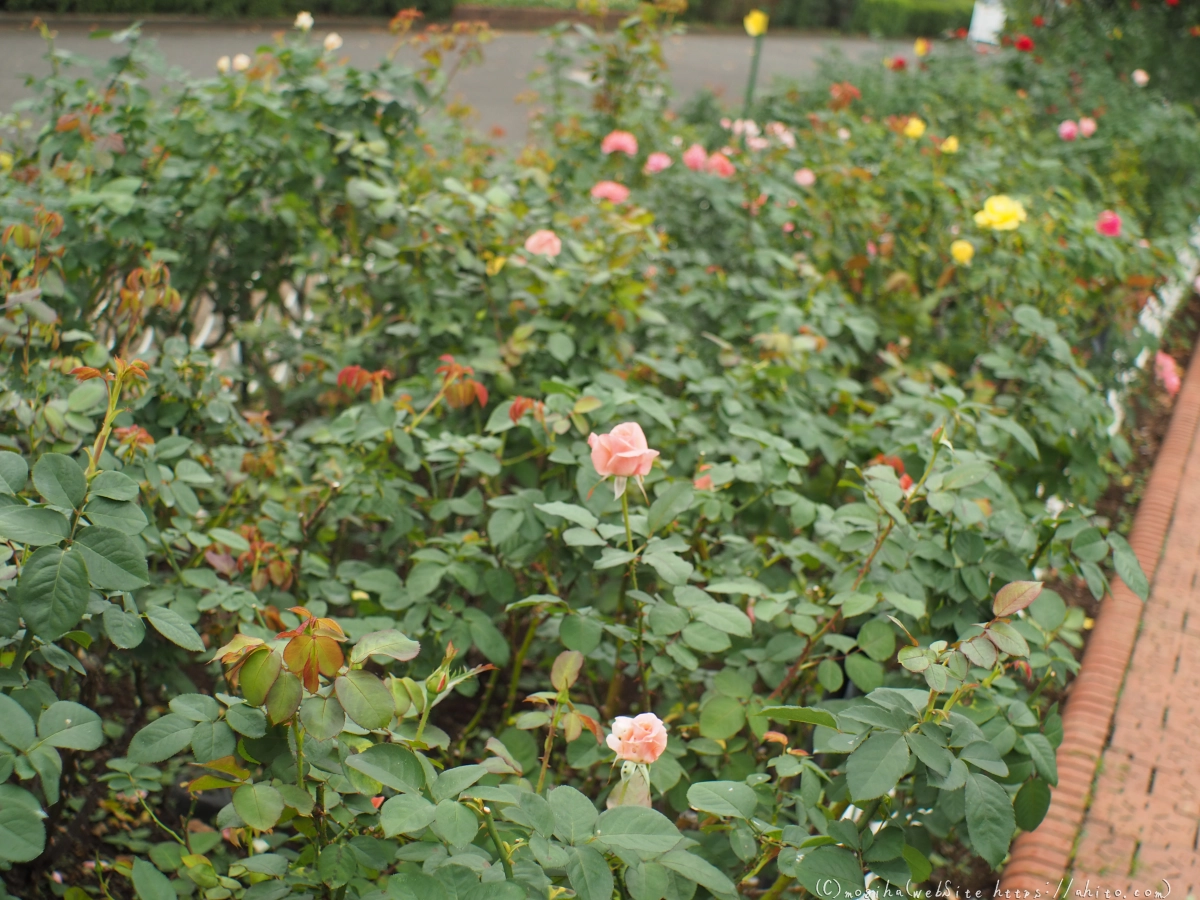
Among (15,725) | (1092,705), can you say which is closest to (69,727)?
(15,725)

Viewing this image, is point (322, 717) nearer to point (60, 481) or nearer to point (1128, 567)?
point (60, 481)

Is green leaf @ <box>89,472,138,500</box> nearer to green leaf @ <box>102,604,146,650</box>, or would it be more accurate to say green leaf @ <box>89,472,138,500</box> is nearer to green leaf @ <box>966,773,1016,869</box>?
green leaf @ <box>102,604,146,650</box>

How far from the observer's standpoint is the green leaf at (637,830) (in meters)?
0.91

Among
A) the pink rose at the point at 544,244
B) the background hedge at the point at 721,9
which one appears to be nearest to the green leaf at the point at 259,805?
the pink rose at the point at 544,244

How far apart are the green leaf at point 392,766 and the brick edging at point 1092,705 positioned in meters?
1.37

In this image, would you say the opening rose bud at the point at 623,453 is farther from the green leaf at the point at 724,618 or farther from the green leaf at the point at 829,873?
the green leaf at the point at 829,873

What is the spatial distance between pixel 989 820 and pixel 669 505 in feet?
→ 1.77

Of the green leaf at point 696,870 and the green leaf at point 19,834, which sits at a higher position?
the green leaf at point 19,834

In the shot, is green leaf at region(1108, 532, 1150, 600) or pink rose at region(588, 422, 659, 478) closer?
pink rose at region(588, 422, 659, 478)

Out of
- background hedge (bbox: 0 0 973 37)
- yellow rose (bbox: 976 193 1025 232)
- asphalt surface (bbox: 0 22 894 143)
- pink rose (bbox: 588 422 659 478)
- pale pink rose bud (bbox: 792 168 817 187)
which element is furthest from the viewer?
background hedge (bbox: 0 0 973 37)

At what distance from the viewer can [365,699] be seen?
92 cm

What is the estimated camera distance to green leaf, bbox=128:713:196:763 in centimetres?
94

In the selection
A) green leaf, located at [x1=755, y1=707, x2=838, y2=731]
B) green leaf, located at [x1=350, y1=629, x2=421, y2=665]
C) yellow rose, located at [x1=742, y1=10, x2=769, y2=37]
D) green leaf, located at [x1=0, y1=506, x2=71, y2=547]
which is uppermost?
yellow rose, located at [x1=742, y1=10, x2=769, y2=37]

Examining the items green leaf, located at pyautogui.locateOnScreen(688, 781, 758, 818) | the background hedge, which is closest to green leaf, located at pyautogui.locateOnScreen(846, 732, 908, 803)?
green leaf, located at pyautogui.locateOnScreen(688, 781, 758, 818)
